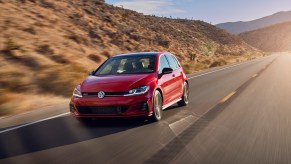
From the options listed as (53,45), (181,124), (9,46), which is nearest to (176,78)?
(181,124)

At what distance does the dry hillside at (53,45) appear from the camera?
15922mm

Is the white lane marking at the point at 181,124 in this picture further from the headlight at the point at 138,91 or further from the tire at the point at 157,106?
the headlight at the point at 138,91

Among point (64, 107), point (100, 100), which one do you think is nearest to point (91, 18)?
point (64, 107)

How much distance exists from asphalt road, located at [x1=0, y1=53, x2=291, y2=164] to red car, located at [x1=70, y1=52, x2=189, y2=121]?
325 mm

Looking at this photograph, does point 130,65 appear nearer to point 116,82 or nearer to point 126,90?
point 116,82

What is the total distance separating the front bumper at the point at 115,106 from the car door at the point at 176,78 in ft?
6.90

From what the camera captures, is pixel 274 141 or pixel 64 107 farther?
pixel 64 107

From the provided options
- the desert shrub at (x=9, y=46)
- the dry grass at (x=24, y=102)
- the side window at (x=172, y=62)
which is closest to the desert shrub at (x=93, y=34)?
the desert shrub at (x=9, y=46)

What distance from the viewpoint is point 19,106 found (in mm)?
12828

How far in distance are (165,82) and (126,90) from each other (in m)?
1.63

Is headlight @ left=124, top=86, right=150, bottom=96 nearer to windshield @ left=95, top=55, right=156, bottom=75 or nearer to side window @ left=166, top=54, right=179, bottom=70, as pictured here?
windshield @ left=95, top=55, right=156, bottom=75

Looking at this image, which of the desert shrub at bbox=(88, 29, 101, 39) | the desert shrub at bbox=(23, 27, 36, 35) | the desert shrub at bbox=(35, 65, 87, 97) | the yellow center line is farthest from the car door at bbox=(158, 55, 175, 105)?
the desert shrub at bbox=(88, 29, 101, 39)

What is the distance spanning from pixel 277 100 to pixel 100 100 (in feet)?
21.5

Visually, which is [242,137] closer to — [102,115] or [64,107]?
[102,115]
